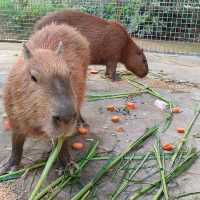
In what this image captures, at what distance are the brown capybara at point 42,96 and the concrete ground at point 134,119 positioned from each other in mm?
327

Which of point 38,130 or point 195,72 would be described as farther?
point 195,72

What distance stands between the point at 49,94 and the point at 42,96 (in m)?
0.07

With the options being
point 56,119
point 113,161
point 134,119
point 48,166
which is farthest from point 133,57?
point 56,119

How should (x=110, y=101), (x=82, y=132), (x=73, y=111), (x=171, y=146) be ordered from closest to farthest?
(x=73, y=111), (x=171, y=146), (x=82, y=132), (x=110, y=101)

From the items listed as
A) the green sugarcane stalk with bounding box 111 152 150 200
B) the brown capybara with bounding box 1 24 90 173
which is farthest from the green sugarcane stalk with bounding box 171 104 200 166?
the brown capybara with bounding box 1 24 90 173

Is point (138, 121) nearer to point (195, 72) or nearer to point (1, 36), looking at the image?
point (195, 72)

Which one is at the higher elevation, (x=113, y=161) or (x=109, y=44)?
(x=109, y=44)

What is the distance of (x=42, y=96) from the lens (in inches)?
99.0

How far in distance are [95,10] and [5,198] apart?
5.81m

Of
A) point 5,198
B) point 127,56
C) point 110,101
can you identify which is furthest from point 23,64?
point 127,56

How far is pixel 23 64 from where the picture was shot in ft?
9.59

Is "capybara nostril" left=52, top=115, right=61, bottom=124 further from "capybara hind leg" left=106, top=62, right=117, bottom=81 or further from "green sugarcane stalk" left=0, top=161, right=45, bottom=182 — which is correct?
"capybara hind leg" left=106, top=62, right=117, bottom=81

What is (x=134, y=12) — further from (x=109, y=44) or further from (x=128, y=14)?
(x=109, y=44)

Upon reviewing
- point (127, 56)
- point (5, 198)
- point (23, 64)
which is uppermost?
point (23, 64)
